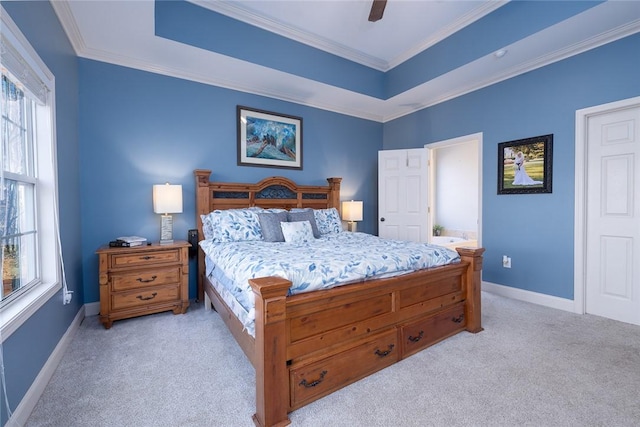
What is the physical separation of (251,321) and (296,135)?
319cm

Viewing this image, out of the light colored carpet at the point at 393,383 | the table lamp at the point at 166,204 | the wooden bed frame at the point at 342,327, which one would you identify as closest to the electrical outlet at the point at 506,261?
the light colored carpet at the point at 393,383

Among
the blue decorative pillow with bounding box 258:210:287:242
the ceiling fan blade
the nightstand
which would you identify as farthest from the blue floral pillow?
the ceiling fan blade

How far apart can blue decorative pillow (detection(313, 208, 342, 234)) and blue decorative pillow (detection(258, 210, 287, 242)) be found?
2.15ft

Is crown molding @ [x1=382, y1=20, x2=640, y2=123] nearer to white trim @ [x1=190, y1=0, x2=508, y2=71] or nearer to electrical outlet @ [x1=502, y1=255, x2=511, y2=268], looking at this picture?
white trim @ [x1=190, y1=0, x2=508, y2=71]

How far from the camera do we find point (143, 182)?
10.6 ft

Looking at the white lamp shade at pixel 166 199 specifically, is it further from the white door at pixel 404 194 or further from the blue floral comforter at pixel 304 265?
the white door at pixel 404 194

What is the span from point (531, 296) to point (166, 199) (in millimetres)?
4307

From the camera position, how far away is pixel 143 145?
3207 millimetres

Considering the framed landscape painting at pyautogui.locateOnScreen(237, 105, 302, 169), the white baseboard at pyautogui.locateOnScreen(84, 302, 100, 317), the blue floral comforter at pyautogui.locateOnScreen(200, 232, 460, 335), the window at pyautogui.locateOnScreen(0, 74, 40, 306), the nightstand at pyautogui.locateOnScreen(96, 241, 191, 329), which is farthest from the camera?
the framed landscape painting at pyautogui.locateOnScreen(237, 105, 302, 169)

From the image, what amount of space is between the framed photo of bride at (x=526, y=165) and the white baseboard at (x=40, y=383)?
4.62 metres

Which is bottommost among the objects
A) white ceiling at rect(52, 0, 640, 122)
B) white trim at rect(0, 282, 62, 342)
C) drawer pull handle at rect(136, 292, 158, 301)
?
drawer pull handle at rect(136, 292, 158, 301)

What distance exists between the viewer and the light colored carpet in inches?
60.1

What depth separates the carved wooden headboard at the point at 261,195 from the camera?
11.1 feet

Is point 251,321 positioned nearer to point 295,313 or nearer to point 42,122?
point 295,313
